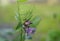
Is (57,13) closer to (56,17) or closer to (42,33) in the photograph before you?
(56,17)

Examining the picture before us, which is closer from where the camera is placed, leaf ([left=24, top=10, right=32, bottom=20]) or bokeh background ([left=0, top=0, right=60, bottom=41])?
leaf ([left=24, top=10, right=32, bottom=20])

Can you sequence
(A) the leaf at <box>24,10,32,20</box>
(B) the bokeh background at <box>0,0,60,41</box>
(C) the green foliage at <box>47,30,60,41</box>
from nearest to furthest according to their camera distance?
(A) the leaf at <box>24,10,32,20</box> → (C) the green foliage at <box>47,30,60,41</box> → (B) the bokeh background at <box>0,0,60,41</box>

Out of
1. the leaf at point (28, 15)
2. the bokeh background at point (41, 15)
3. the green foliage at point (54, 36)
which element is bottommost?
the green foliage at point (54, 36)

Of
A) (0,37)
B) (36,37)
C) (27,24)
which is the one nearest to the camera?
(27,24)

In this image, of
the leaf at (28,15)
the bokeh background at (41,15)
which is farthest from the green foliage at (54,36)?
the leaf at (28,15)

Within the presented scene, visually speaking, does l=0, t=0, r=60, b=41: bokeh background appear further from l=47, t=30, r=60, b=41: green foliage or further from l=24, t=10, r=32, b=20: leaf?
l=24, t=10, r=32, b=20: leaf

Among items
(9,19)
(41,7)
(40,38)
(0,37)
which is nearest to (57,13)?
(41,7)

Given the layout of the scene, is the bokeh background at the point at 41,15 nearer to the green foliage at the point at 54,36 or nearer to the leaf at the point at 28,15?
the green foliage at the point at 54,36

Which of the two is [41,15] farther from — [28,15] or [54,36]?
[28,15]

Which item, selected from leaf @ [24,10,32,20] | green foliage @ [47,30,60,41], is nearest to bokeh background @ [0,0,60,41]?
green foliage @ [47,30,60,41]

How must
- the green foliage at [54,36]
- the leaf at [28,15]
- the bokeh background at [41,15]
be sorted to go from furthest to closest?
the bokeh background at [41,15] → the green foliage at [54,36] → the leaf at [28,15]

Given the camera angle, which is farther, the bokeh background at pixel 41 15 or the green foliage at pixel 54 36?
the bokeh background at pixel 41 15
